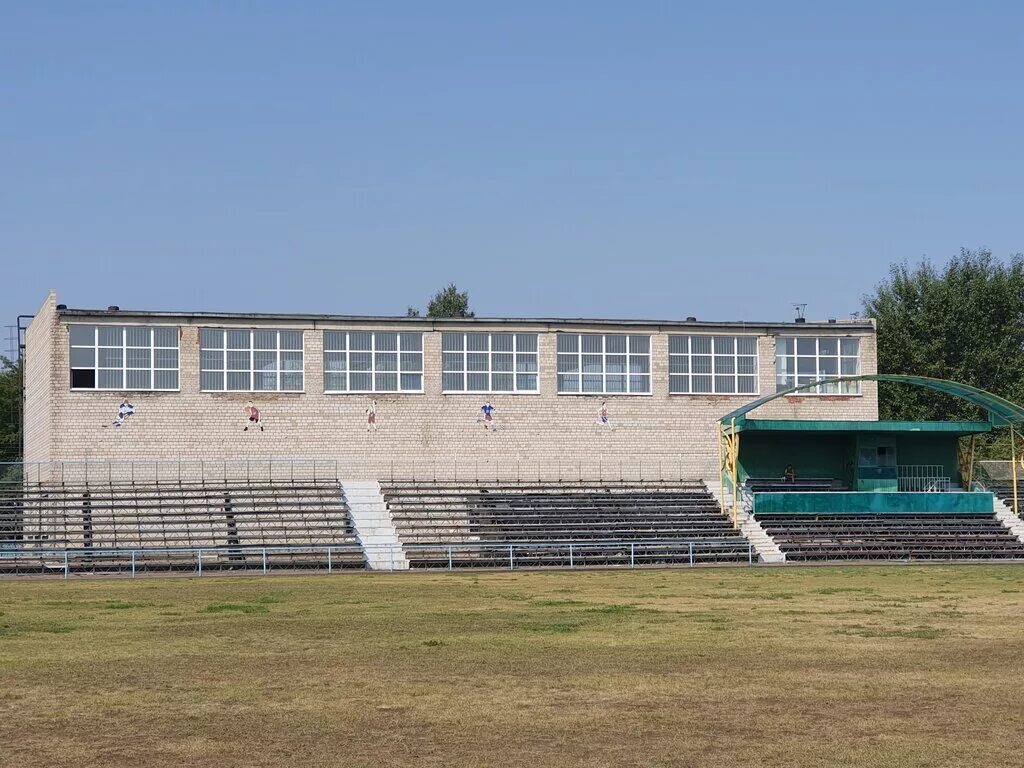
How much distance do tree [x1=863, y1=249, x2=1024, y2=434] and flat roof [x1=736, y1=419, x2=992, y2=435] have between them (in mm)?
33009

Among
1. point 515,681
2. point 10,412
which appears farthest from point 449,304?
point 515,681

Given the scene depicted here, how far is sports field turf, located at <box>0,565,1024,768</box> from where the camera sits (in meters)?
14.9

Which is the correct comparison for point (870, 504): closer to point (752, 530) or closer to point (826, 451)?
point (826, 451)

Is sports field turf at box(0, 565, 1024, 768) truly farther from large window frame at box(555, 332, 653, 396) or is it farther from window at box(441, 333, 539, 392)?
large window frame at box(555, 332, 653, 396)

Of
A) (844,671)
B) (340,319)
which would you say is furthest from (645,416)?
(844,671)

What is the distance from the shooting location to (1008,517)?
59.7 m

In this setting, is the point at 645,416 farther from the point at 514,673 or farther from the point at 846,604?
the point at 514,673

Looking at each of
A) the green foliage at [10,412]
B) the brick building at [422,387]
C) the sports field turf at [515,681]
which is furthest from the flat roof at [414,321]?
the green foliage at [10,412]

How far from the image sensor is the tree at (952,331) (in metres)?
95.4

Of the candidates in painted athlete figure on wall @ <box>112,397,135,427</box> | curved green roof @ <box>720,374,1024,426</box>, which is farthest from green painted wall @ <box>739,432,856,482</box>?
painted athlete figure on wall @ <box>112,397,135,427</box>

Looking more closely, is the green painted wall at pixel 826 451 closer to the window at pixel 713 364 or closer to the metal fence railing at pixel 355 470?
the metal fence railing at pixel 355 470

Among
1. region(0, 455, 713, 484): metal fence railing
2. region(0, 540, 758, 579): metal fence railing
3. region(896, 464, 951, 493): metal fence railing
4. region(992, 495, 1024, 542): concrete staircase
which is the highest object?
region(0, 455, 713, 484): metal fence railing

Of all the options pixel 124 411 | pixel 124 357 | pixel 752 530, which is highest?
pixel 124 357

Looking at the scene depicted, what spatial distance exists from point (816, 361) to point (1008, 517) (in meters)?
10.4
